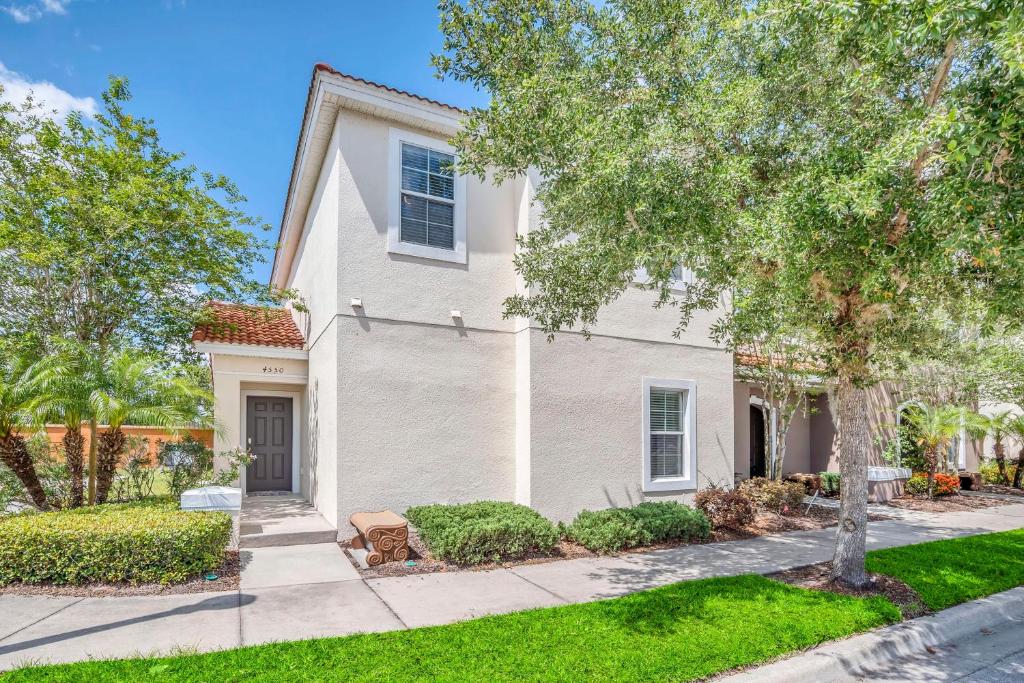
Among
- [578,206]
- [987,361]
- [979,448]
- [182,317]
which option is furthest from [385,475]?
[979,448]

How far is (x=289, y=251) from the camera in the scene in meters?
15.9

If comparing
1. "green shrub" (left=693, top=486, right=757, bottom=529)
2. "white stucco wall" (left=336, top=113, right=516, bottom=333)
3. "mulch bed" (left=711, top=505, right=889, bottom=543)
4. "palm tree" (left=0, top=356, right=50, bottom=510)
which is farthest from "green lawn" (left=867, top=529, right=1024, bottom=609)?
"palm tree" (left=0, top=356, right=50, bottom=510)

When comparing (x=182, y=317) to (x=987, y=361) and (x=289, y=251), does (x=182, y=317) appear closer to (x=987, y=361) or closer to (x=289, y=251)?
(x=289, y=251)

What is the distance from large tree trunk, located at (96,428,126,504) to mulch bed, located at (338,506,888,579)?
4.10 metres

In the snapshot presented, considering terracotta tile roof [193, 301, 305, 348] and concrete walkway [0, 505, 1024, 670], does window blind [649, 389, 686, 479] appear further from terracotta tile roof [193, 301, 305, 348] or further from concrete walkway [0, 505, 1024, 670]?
terracotta tile roof [193, 301, 305, 348]

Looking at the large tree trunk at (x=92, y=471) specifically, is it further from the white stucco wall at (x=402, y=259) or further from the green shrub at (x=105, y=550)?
the white stucco wall at (x=402, y=259)

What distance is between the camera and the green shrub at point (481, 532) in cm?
790

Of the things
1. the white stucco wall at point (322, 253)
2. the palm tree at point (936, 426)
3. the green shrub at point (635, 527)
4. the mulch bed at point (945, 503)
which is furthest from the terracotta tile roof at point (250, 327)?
the palm tree at point (936, 426)

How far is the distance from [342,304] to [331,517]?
3393 mm

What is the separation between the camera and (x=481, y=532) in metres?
7.97

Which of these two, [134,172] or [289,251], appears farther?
[289,251]

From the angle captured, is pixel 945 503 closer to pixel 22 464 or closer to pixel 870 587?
pixel 870 587

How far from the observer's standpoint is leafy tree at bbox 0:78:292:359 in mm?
10414

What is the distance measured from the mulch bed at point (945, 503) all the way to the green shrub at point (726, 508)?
595cm
